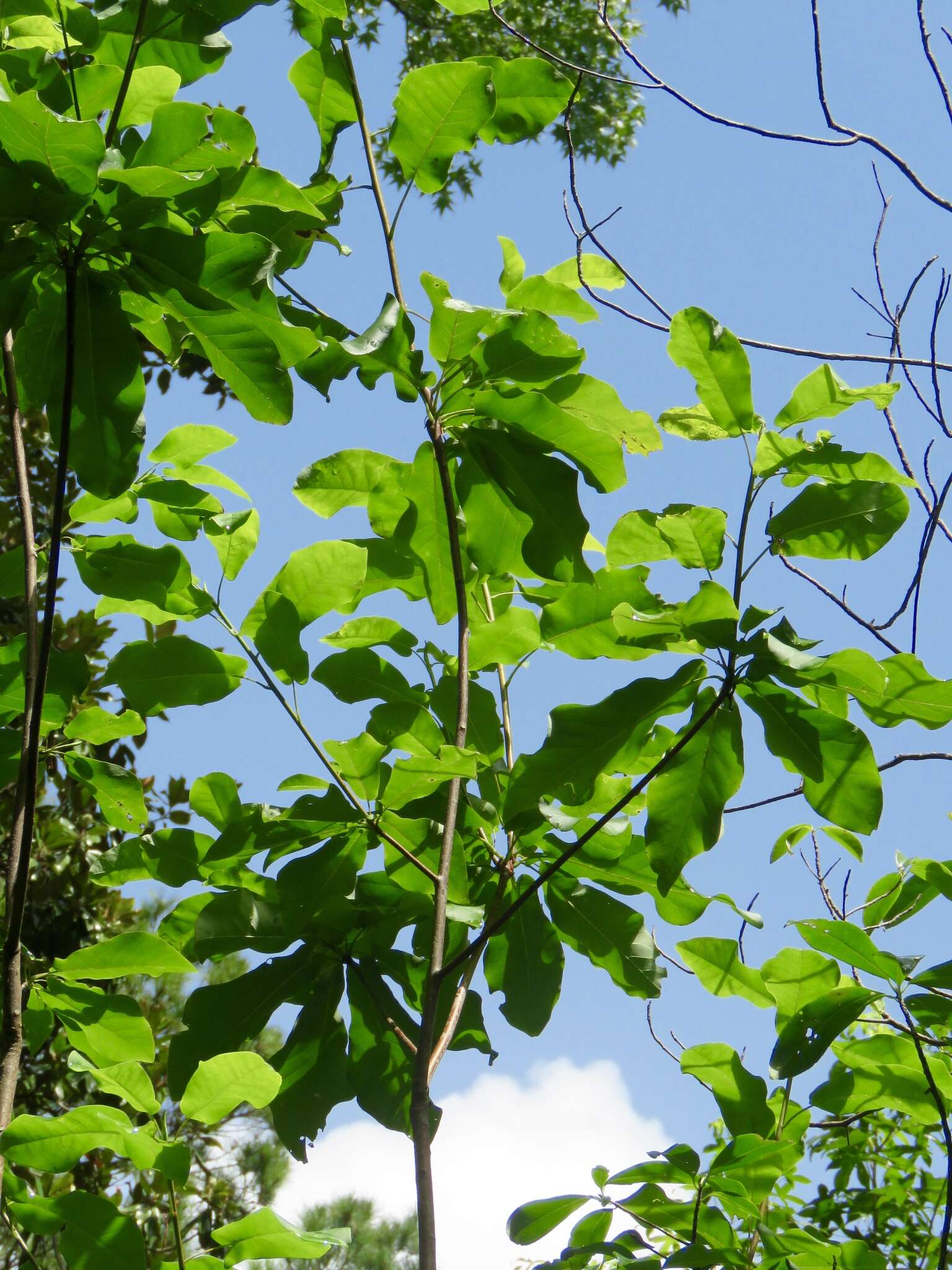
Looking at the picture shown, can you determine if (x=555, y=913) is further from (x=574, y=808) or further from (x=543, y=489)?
(x=543, y=489)

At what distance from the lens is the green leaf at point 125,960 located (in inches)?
45.9

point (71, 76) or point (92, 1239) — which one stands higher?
point (71, 76)

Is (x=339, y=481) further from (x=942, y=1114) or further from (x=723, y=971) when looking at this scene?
(x=942, y=1114)

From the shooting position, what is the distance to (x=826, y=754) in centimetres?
109

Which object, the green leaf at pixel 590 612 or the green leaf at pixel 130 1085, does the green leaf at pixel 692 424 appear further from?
the green leaf at pixel 130 1085

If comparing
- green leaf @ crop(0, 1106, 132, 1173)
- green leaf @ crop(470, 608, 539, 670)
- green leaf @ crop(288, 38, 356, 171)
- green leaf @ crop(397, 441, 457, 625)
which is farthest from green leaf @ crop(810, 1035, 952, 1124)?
green leaf @ crop(288, 38, 356, 171)

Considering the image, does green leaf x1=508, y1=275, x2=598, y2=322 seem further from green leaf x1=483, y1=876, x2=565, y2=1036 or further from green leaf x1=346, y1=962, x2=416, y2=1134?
green leaf x1=346, y1=962, x2=416, y2=1134

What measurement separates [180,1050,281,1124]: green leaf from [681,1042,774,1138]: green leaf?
574 millimetres

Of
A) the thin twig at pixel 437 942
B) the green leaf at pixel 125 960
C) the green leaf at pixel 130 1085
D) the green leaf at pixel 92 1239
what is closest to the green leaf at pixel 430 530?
the thin twig at pixel 437 942

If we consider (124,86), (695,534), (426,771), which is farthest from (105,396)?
(695,534)

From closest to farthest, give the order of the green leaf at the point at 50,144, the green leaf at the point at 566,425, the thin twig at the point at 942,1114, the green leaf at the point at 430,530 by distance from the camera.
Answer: the green leaf at the point at 50,144 → the thin twig at the point at 942,1114 → the green leaf at the point at 566,425 → the green leaf at the point at 430,530

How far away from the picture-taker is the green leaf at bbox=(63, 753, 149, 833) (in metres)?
1.43

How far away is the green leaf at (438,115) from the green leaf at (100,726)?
2.55 ft

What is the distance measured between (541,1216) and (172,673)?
0.81 metres
